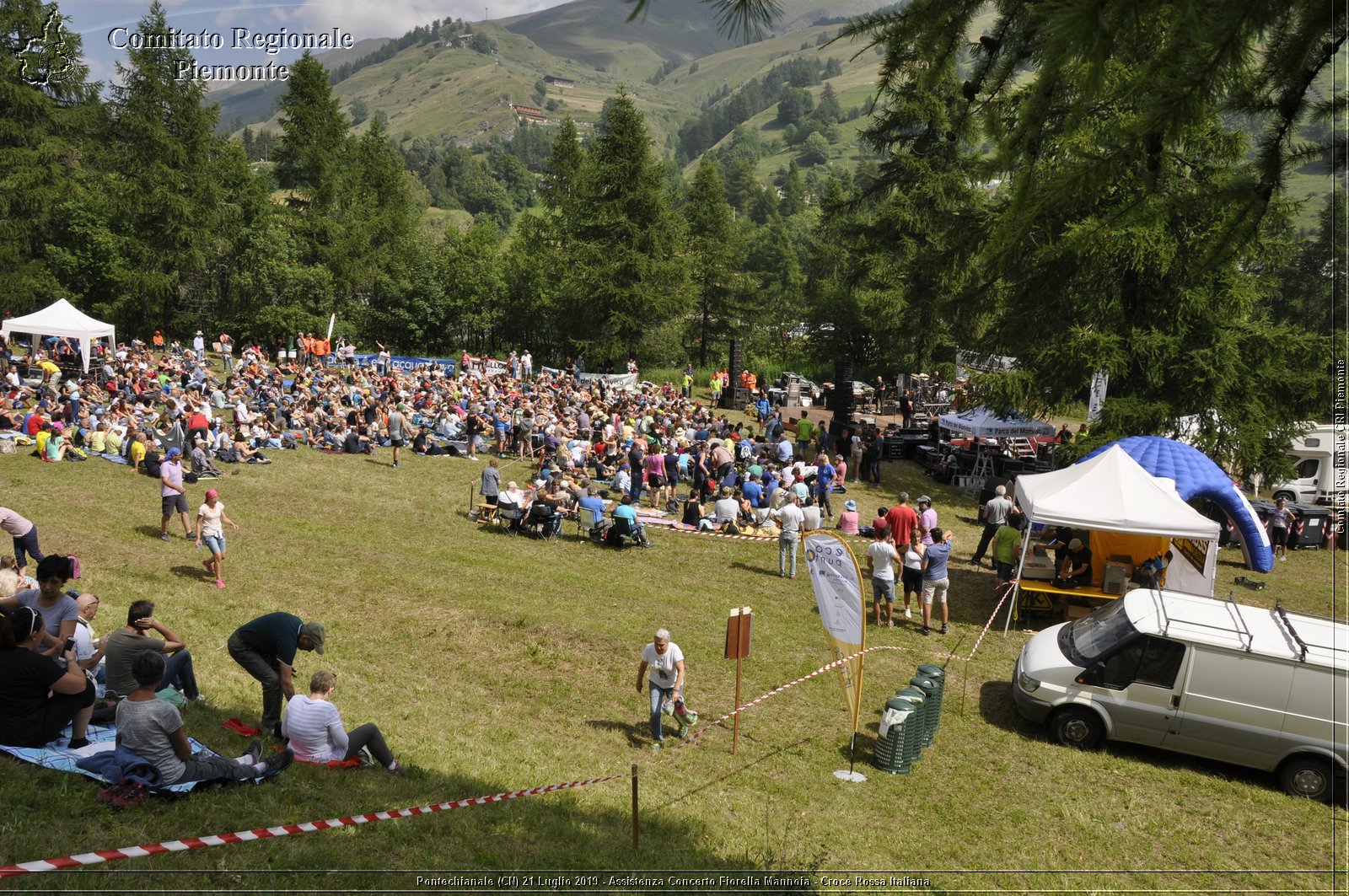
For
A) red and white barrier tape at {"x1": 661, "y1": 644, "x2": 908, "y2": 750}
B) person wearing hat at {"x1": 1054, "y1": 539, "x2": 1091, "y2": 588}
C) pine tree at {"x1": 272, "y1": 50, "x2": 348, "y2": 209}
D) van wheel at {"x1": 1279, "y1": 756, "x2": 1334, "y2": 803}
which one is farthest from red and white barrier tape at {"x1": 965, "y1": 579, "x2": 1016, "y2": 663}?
pine tree at {"x1": 272, "y1": 50, "x2": 348, "y2": 209}

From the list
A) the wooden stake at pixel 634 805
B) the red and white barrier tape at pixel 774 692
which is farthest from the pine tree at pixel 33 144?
the wooden stake at pixel 634 805

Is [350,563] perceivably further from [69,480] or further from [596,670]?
[69,480]

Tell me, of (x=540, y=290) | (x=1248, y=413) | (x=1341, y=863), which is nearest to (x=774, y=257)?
(x=540, y=290)

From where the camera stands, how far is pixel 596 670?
11469 millimetres

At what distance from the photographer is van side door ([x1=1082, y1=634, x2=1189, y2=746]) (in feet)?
31.9

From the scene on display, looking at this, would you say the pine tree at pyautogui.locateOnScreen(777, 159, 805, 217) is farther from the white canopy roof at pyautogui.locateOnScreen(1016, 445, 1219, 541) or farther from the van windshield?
the van windshield

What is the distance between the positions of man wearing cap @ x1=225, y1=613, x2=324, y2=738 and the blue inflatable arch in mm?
12931

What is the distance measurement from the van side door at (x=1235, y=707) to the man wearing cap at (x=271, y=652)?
897 cm

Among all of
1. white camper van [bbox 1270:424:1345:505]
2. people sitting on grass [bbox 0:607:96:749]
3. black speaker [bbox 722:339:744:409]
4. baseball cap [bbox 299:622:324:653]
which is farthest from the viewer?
black speaker [bbox 722:339:744:409]

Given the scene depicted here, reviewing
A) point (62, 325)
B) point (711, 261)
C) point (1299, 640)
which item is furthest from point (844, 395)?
point (711, 261)

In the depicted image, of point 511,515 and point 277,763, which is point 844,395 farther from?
point 277,763

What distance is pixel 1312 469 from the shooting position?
2589 cm

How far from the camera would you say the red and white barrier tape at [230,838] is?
16.8ft

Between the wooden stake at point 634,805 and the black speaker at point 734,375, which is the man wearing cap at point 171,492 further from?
the black speaker at point 734,375
